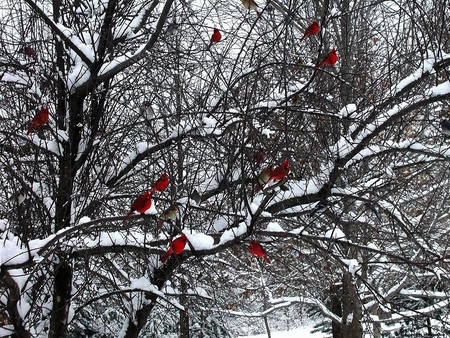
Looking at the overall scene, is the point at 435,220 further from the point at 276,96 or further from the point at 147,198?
the point at 147,198

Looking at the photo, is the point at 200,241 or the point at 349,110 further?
the point at 349,110

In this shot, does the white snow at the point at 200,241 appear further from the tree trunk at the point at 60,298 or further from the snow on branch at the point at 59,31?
the snow on branch at the point at 59,31

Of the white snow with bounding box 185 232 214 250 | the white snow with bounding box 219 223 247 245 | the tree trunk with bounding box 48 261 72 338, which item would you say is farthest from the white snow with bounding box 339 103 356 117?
the tree trunk with bounding box 48 261 72 338

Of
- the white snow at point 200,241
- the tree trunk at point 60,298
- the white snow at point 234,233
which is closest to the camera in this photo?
the white snow at point 234,233

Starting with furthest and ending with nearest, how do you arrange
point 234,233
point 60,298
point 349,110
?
point 60,298 → point 349,110 → point 234,233

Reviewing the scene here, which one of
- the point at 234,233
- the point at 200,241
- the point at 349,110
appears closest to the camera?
the point at 234,233

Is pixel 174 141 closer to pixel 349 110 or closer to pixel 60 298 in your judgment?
pixel 349 110

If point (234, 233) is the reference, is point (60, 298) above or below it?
above

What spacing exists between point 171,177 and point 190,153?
0.77 m

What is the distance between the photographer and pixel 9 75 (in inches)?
134

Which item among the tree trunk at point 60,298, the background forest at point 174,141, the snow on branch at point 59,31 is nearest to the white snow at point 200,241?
the background forest at point 174,141

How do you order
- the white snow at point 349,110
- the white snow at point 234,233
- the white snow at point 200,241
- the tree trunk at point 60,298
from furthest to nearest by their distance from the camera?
the tree trunk at point 60,298 < the white snow at point 349,110 < the white snow at point 200,241 < the white snow at point 234,233

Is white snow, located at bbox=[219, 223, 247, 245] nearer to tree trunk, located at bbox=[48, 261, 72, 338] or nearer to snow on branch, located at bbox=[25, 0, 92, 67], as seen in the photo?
tree trunk, located at bbox=[48, 261, 72, 338]

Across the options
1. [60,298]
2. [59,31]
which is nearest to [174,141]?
[59,31]
